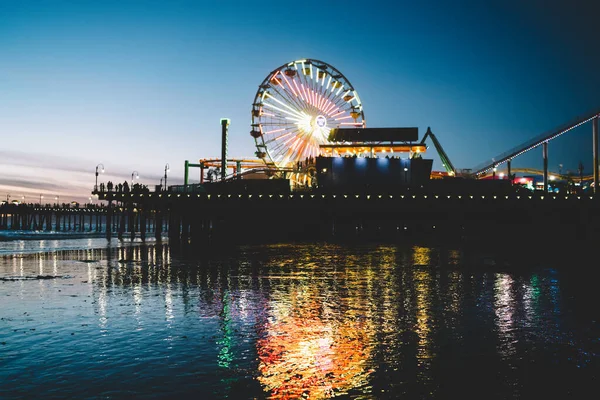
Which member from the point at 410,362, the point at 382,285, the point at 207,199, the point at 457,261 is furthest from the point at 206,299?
the point at 207,199

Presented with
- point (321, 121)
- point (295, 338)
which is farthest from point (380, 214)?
point (295, 338)

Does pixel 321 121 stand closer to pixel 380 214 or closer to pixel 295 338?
pixel 380 214

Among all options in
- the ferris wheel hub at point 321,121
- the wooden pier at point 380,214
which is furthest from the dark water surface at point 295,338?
the ferris wheel hub at point 321,121

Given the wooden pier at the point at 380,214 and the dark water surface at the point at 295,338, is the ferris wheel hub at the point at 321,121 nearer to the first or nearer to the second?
the wooden pier at the point at 380,214

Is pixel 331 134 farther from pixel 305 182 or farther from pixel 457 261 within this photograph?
pixel 457 261

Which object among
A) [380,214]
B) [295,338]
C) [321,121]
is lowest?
[295,338]

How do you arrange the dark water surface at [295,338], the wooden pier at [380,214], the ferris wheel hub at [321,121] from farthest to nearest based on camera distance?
1. the ferris wheel hub at [321,121]
2. the wooden pier at [380,214]
3. the dark water surface at [295,338]

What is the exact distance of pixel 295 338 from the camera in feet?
36.7

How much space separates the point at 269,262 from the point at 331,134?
149ft

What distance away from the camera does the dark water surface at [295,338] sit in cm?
801

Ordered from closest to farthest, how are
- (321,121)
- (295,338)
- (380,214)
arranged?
(295,338) < (380,214) < (321,121)

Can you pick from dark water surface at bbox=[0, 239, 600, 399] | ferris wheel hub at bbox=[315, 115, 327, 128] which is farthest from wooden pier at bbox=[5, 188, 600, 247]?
dark water surface at bbox=[0, 239, 600, 399]

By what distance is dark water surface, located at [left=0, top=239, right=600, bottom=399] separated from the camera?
315 inches

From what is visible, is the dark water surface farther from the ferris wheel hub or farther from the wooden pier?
the ferris wheel hub
